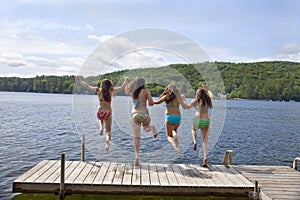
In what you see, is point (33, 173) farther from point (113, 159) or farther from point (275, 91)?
point (275, 91)

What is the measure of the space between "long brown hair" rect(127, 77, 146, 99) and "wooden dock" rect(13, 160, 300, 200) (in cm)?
179

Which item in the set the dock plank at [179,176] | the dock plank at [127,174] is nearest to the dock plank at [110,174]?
the dock plank at [127,174]

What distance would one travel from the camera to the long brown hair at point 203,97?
7777 millimetres

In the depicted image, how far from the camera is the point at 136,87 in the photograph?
747 cm

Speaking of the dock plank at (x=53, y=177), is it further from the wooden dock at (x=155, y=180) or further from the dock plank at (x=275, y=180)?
the dock plank at (x=275, y=180)

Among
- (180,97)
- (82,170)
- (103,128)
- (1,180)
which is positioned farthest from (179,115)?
(1,180)

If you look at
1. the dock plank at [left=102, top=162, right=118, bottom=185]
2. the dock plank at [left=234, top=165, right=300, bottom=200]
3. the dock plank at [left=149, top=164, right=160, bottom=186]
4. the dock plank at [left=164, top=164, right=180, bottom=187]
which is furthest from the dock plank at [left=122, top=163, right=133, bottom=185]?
the dock plank at [left=234, top=165, right=300, bottom=200]

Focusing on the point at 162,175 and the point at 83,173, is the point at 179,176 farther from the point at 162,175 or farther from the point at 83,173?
the point at 83,173

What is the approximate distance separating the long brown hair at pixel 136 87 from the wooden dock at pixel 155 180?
5.89 feet

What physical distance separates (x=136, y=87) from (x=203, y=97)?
5.21ft

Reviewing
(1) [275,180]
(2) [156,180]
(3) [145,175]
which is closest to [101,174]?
(3) [145,175]

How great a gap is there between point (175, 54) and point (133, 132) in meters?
2.04

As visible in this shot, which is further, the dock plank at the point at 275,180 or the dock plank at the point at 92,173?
the dock plank at the point at 92,173

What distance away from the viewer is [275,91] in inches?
2130
